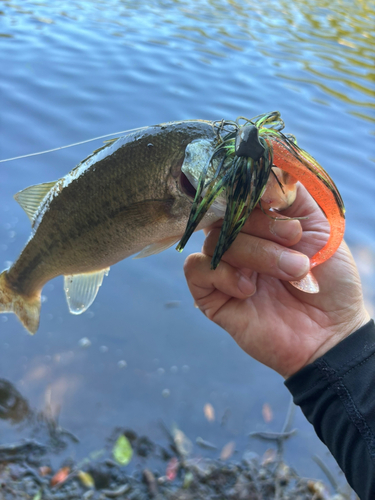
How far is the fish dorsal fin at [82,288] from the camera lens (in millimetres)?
2320

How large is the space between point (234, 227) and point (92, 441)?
2.39m

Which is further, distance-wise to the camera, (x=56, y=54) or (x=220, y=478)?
(x=56, y=54)

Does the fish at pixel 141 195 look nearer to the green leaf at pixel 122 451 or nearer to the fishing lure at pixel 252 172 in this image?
the fishing lure at pixel 252 172

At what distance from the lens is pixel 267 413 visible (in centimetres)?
359

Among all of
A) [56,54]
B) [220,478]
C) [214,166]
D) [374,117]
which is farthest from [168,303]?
[56,54]

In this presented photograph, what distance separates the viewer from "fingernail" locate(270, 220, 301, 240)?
1.87 meters

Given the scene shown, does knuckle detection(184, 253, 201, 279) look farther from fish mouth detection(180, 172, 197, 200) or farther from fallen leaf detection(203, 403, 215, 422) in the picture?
fallen leaf detection(203, 403, 215, 422)

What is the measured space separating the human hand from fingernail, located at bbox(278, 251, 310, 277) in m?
0.10

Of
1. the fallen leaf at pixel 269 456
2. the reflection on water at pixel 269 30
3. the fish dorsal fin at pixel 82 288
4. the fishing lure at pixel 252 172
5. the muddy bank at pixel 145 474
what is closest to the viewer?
the fishing lure at pixel 252 172

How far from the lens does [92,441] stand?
3.19 m

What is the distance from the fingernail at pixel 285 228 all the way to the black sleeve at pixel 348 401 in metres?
0.62

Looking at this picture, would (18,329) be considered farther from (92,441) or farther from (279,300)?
(279,300)

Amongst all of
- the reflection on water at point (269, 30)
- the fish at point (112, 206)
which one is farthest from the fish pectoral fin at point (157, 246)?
the reflection on water at point (269, 30)

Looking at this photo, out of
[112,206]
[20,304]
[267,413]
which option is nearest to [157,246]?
[112,206]
